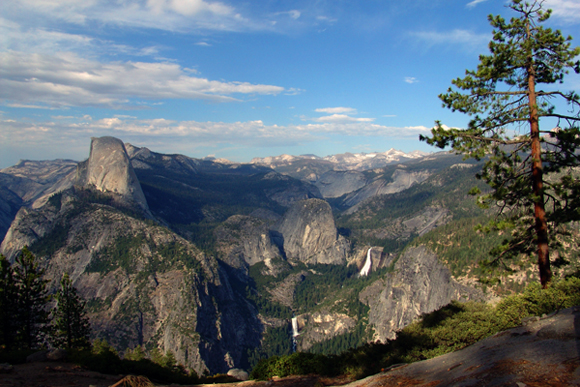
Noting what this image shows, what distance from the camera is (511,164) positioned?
17.5m

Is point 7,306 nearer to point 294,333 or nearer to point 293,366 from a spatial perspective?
point 293,366

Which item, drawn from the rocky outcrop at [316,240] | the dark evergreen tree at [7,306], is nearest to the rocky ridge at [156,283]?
the rocky outcrop at [316,240]

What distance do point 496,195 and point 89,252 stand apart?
124003 millimetres

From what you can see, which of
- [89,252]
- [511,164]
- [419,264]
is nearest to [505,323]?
[511,164]

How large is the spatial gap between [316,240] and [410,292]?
90565 millimetres

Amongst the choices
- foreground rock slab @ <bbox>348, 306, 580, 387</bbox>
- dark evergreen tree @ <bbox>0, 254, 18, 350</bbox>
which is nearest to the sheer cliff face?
dark evergreen tree @ <bbox>0, 254, 18, 350</bbox>

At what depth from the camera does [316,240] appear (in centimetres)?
19100

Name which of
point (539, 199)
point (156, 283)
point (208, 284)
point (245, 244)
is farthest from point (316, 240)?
point (539, 199)

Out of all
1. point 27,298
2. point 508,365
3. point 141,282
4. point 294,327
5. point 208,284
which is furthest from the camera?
point 294,327

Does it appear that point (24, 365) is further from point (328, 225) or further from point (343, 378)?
point (328, 225)

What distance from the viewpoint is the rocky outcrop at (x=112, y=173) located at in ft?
505

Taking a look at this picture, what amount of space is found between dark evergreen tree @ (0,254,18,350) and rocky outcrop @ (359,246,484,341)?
264 feet

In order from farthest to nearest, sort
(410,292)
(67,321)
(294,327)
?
(294,327)
(410,292)
(67,321)

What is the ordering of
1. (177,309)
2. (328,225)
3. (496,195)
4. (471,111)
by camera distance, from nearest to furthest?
1. (496,195)
2. (471,111)
3. (177,309)
4. (328,225)
